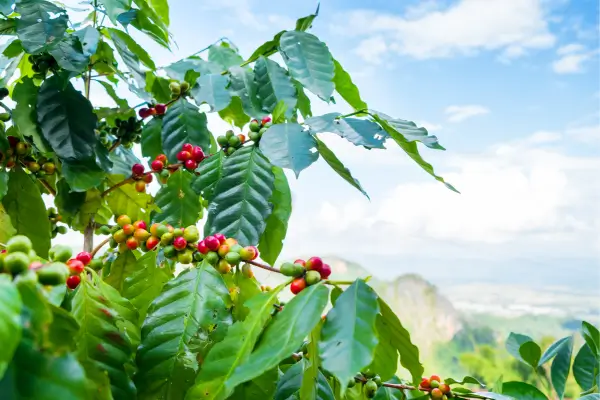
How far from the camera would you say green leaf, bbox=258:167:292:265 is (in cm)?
77

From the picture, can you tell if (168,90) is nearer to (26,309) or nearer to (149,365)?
(149,365)

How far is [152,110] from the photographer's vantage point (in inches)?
37.6

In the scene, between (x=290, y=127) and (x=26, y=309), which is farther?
(x=290, y=127)

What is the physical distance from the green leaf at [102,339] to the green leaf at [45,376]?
130 millimetres

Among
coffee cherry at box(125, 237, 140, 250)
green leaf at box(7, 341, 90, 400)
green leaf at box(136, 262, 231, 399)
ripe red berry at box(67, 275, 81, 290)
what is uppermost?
coffee cherry at box(125, 237, 140, 250)

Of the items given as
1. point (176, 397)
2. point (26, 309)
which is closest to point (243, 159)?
point (176, 397)

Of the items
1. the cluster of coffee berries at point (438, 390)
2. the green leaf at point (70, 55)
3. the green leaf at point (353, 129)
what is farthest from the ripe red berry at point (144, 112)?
the cluster of coffee berries at point (438, 390)

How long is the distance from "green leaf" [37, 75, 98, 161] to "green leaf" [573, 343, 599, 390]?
977 millimetres

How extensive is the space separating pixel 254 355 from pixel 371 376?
366 millimetres

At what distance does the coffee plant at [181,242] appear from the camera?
1.27 ft

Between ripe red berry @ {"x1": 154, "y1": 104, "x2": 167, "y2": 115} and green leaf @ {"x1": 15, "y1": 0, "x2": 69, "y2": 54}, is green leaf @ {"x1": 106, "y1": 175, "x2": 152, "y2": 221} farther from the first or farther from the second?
green leaf @ {"x1": 15, "y1": 0, "x2": 69, "y2": 54}

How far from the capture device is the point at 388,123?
655 millimetres

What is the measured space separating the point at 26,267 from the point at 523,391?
0.91 metres

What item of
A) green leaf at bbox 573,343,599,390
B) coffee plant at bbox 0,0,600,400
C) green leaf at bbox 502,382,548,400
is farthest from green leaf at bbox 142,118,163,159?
green leaf at bbox 573,343,599,390
